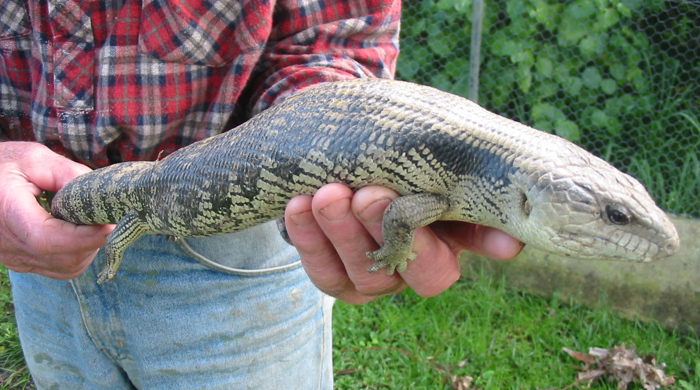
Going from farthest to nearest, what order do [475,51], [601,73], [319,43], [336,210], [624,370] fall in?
[601,73], [475,51], [624,370], [319,43], [336,210]

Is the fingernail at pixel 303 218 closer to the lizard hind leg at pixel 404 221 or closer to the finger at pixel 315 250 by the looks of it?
the finger at pixel 315 250

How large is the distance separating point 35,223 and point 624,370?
11.6 feet

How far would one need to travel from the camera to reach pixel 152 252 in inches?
104

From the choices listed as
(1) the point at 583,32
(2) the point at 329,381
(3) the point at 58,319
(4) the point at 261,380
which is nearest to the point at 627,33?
(1) the point at 583,32

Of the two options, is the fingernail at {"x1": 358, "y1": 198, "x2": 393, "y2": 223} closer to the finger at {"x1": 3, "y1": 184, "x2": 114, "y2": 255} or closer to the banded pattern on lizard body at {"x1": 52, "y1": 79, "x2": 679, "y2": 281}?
the banded pattern on lizard body at {"x1": 52, "y1": 79, "x2": 679, "y2": 281}

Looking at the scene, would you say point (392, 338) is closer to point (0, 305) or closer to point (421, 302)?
point (421, 302)

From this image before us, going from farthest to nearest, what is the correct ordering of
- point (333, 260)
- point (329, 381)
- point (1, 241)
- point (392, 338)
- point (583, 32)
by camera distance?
point (583, 32)
point (392, 338)
point (329, 381)
point (1, 241)
point (333, 260)

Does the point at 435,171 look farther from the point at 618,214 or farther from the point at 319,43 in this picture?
the point at 319,43

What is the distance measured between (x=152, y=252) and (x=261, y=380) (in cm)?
72

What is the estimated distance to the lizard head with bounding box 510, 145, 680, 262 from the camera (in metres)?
1.90

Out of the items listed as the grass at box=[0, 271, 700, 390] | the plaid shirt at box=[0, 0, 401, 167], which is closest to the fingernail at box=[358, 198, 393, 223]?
the plaid shirt at box=[0, 0, 401, 167]

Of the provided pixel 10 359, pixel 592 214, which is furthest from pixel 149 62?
pixel 10 359

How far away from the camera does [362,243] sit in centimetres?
220

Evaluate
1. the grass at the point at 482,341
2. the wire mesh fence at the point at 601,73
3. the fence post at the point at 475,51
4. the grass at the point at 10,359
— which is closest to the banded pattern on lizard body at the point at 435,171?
the grass at the point at 482,341
